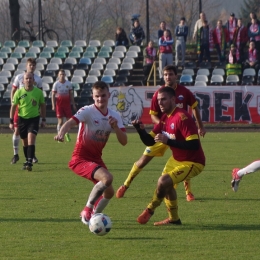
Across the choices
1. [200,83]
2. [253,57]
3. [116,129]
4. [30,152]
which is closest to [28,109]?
[30,152]

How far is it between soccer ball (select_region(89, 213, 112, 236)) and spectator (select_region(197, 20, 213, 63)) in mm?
20924

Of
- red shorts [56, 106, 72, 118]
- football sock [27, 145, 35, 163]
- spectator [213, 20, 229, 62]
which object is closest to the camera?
football sock [27, 145, 35, 163]

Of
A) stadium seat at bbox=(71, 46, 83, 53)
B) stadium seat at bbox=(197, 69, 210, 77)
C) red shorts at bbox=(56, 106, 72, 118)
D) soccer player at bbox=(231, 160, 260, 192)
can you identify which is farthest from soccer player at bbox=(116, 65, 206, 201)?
stadium seat at bbox=(71, 46, 83, 53)

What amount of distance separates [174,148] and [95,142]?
36.4 inches

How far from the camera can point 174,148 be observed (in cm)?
816

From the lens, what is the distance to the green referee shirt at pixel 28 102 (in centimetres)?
1362

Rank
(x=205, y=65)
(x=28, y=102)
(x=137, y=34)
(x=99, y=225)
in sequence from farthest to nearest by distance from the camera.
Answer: (x=137, y=34) < (x=205, y=65) < (x=28, y=102) < (x=99, y=225)

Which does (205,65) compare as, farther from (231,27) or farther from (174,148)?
(174,148)

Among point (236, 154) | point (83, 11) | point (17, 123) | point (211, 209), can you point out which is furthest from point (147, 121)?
point (83, 11)

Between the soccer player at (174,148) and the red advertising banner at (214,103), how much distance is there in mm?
17554

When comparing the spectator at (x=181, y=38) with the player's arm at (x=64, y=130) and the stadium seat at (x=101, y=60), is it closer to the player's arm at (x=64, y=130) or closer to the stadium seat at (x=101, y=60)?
the stadium seat at (x=101, y=60)

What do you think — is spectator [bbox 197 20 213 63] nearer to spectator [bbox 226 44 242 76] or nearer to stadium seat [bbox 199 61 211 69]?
stadium seat [bbox 199 61 211 69]

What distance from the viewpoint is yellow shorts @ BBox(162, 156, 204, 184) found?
26.2 feet

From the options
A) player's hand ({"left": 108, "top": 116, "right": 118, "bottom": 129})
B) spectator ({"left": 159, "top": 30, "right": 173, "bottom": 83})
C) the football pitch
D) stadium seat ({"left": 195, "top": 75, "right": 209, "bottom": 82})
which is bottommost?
the football pitch
